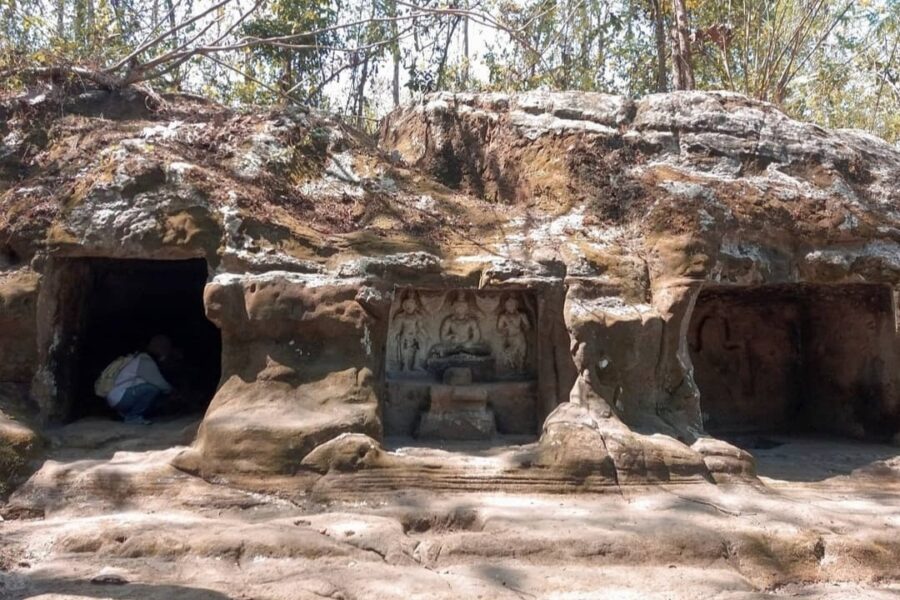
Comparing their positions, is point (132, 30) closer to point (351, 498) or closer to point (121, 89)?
point (121, 89)

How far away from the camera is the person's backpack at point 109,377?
7.63 metres

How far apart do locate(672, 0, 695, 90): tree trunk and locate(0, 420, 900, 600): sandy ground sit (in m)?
7.69

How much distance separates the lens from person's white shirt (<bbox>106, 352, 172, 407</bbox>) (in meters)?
7.59

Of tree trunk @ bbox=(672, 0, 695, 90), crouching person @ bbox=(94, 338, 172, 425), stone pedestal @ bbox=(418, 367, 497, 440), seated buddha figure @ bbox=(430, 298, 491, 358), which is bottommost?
stone pedestal @ bbox=(418, 367, 497, 440)

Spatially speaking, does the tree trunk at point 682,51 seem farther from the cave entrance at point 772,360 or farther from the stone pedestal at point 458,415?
the stone pedestal at point 458,415

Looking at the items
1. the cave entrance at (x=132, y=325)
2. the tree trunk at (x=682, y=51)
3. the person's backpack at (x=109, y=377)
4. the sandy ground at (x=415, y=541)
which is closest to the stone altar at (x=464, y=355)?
the sandy ground at (x=415, y=541)

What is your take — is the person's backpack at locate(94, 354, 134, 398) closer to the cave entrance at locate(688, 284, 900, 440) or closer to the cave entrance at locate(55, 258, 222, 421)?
the cave entrance at locate(55, 258, 222, 421)

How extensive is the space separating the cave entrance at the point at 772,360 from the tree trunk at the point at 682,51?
13.7ft

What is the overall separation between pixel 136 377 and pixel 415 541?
3643mm

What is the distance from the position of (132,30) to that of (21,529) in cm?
665

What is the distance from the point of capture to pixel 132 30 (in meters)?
9.95

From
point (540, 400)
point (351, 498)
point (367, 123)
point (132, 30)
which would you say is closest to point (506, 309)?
point (540, 400)

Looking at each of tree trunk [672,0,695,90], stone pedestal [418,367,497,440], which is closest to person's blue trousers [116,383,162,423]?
stone pedestal [418,367,497,440]

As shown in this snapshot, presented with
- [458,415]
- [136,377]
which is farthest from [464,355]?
[136,377]
